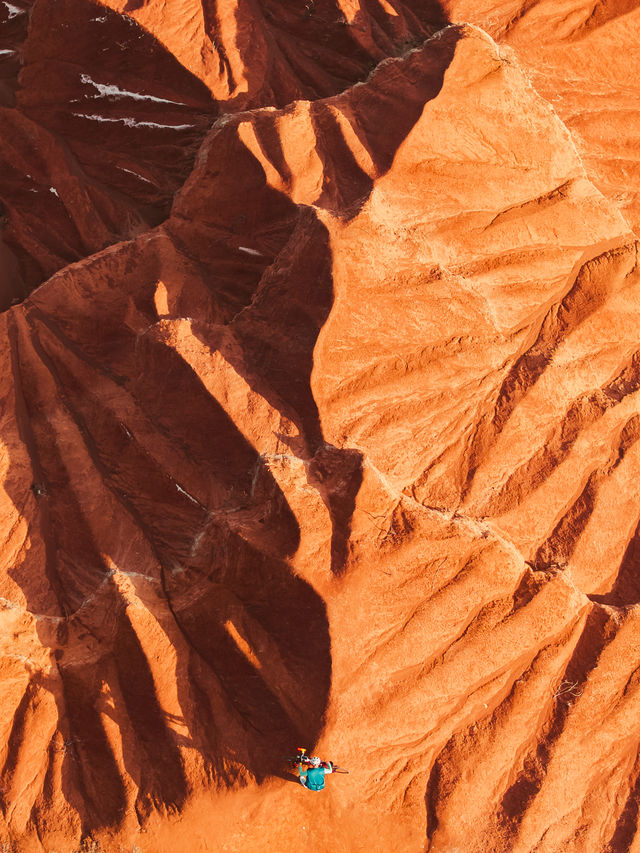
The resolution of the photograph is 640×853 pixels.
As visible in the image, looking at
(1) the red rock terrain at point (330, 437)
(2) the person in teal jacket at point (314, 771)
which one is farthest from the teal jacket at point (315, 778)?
(1) the red rock terrain at point (330, 437)

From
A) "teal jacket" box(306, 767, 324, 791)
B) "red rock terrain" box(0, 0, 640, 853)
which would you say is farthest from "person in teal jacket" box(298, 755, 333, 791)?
"red rock terrain" box(0, 0, 640, 853)

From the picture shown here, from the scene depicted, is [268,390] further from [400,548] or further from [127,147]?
[127,147]

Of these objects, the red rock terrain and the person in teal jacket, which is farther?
the red rock terrain

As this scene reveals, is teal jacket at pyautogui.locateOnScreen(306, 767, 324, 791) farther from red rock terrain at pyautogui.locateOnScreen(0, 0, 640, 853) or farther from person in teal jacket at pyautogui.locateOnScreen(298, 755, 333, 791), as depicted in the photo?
red rock terrain at pyautogui.locateOnScreen(0, 0, 640, 853)

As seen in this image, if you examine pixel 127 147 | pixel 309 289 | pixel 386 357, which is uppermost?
pixel 127 147

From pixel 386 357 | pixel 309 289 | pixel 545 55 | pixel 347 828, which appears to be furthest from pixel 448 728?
pixel 545 55
